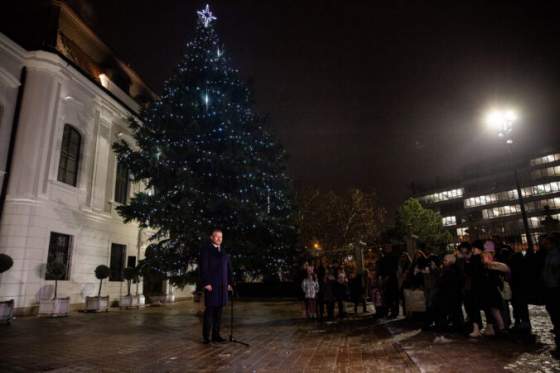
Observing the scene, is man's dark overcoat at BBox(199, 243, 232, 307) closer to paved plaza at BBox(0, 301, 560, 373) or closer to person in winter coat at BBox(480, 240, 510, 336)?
paved plaza at BBox(0, 301, 560, 373)

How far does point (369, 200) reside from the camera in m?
39.5

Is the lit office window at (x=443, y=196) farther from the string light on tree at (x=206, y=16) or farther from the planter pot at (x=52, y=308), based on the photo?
the planter pot at (x=52, y=308)

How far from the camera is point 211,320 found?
265 inches

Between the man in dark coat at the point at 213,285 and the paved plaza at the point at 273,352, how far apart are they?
40cm

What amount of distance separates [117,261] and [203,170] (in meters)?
7.79

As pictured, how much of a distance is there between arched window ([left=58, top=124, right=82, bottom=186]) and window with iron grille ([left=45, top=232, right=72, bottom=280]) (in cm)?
241

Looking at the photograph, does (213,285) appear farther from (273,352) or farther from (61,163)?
(61,163)

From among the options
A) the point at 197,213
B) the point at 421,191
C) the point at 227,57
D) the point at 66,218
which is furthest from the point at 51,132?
the point at 421,191

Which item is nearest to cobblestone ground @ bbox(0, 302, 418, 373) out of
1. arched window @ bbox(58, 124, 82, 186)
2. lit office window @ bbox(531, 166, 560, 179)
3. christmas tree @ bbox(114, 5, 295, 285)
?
christmas tree @ bbox(114, 5, 295, 285)

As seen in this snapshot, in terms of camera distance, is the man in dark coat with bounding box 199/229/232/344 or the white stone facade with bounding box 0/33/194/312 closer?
the man in dark coat with bounding box 199/229/232/344

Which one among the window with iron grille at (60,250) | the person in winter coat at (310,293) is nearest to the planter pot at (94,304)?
the window with iron grille at (60,250)

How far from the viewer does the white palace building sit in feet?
44.0

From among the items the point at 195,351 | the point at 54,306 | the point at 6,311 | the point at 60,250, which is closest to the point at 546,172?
the point at 60,250

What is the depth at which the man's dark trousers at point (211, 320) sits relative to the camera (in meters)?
6.53
